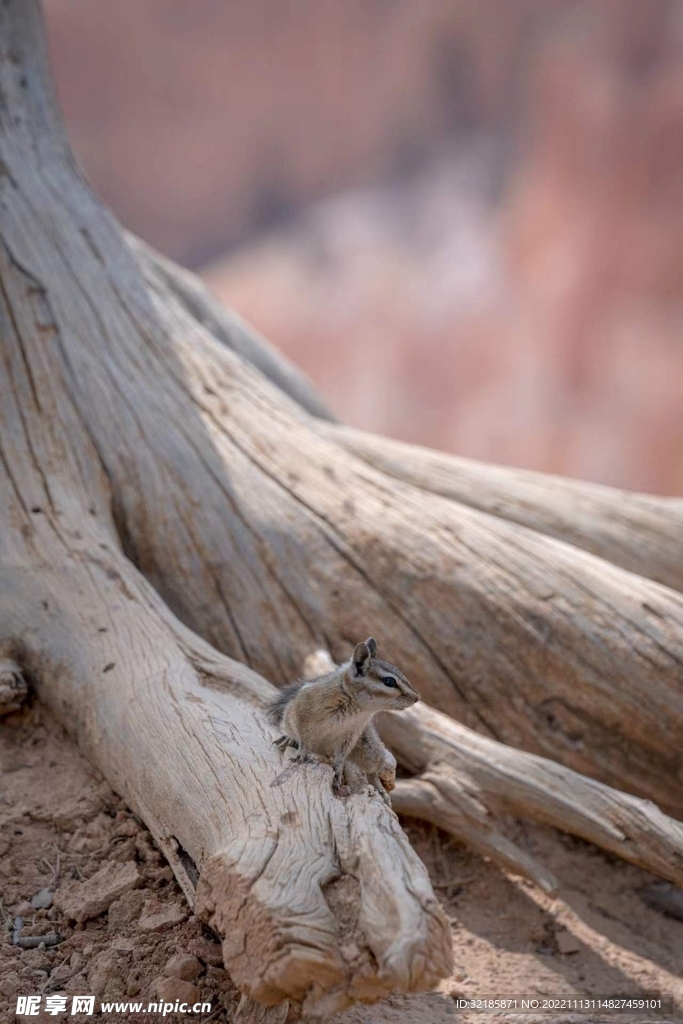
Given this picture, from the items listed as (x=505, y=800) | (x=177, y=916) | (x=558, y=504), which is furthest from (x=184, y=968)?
(x=558, y=504)

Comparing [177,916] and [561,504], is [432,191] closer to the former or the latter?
[561,504]

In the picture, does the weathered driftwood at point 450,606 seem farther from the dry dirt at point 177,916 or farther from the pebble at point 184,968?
the pebble at point 184,968

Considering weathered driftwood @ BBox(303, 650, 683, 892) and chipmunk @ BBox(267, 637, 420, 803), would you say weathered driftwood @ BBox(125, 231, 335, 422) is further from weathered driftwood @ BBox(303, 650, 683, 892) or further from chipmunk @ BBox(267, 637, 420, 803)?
chipmunk @ BBox(267, 637, 420, 803)

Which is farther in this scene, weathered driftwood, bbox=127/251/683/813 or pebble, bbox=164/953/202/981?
weathered driftwood, bbox=127/251/683/813

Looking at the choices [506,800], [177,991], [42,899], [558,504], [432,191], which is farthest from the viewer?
[432,191]

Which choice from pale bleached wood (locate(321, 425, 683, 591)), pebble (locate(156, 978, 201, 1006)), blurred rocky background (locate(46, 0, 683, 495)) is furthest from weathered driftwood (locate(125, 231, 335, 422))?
pebble (locate(156, 978, 201, 1006))

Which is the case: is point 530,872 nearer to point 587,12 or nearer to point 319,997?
point 319,997

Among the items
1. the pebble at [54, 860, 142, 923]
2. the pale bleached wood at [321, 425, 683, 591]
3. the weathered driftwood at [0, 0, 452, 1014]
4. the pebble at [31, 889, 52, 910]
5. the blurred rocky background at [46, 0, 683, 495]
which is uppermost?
the blurred rocky background at [46, 0, 683, 495]
